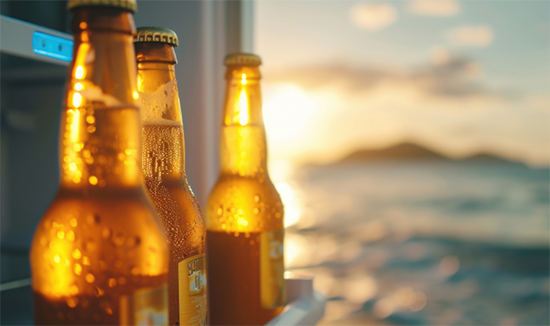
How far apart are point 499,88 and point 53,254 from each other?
30.9ft

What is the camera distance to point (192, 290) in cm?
37

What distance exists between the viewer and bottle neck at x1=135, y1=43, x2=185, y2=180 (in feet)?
1.35

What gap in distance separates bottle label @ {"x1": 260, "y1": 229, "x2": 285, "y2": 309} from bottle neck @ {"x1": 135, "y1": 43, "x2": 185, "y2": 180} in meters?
0.14

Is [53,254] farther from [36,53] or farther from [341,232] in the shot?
[341,232]

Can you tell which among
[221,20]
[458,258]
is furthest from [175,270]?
[458,258]

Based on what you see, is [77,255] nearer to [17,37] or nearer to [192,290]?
[192,290]

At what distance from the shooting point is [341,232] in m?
7.71

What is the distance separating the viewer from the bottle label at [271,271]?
0.49 metres

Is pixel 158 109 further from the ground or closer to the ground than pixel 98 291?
further from the ground

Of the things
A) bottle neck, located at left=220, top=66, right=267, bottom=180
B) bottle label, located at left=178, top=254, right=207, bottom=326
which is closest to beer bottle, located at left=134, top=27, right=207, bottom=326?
bottle label, located at left=178, top=254, right=207, bottom=326

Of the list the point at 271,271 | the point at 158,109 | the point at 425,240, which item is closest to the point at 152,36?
the point at 158,109

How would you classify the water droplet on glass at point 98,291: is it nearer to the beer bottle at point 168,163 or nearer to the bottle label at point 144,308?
the bottle label at point 144,308

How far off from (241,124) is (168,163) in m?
0.14

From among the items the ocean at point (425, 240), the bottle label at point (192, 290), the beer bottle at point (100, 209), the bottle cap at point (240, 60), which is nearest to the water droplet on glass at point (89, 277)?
the beer bottle at point (100, 209)
